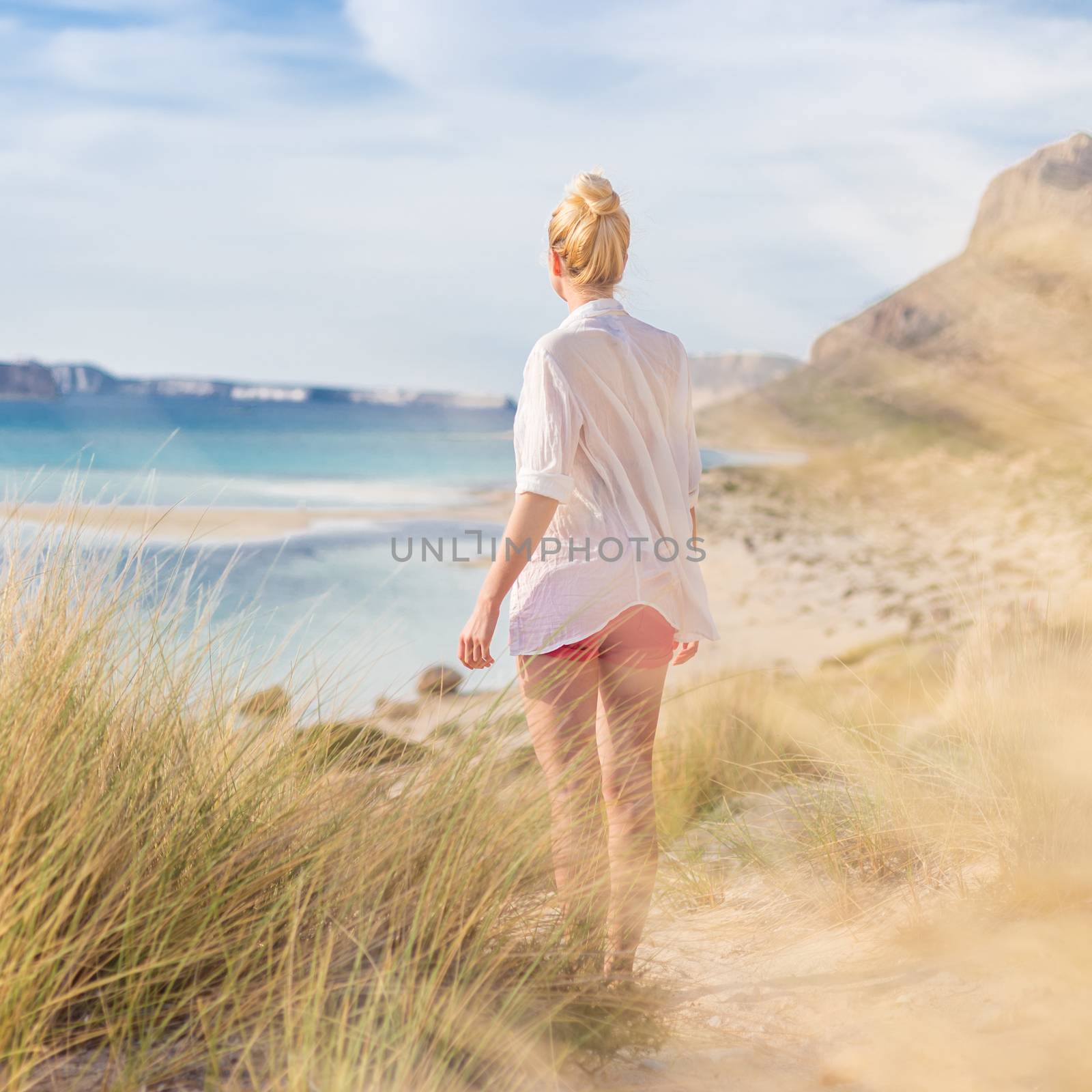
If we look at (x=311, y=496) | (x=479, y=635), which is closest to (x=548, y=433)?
(x=479, y=635)

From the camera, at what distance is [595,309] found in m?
2.04

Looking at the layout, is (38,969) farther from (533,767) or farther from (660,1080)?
(660,1080)

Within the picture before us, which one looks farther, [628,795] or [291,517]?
[291,517]

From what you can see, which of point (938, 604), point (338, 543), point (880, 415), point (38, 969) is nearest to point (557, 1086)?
point (38, 969)

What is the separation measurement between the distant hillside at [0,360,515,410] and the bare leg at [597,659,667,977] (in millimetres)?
63868

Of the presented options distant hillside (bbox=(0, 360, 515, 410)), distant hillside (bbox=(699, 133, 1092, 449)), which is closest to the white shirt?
distant hillside (bbox=(699, 133, 1092, 449))

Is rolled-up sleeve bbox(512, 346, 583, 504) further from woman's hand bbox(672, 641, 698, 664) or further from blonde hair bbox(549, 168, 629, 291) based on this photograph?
woman's hand bbox(672, 641, 698, 664)

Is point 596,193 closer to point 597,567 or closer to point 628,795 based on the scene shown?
point 597,567

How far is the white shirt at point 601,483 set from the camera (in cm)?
193

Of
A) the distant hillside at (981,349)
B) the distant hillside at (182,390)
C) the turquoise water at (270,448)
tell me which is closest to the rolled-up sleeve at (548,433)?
the turquoise water at (270,448)

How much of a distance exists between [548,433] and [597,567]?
0.90 ft

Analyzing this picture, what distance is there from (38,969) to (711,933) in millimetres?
1788

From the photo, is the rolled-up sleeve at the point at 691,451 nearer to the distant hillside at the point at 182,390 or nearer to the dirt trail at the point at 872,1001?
the dirt trail at the point at 872,1001

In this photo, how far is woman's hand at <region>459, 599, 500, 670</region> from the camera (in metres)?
1.89
